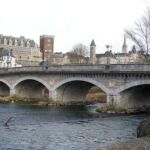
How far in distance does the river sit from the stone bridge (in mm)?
3910

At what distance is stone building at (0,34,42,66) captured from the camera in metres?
140

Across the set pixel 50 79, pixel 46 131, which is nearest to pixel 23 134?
pixel 46 131

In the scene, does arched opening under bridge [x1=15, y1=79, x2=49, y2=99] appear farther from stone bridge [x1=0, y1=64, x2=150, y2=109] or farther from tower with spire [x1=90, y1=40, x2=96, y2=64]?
tower with spire [x1=90, y1=40, x2=96, y2=64]

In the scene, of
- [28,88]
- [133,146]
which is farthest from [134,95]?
[133,146]

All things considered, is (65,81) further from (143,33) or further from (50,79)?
(143,33)

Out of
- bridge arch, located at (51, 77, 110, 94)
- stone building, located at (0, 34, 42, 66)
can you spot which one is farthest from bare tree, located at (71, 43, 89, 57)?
bridge arch, located at (51, 77, 110, 94)

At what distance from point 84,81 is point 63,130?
865 inches

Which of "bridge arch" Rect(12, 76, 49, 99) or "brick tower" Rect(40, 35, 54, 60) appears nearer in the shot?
"bridge arch" Rect(12, 76, 49, 99)

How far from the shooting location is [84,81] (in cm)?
5569

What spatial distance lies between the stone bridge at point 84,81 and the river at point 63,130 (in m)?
3.91

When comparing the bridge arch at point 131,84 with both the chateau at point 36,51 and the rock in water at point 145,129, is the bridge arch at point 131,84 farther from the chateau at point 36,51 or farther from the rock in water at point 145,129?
the chateau at point 36,51

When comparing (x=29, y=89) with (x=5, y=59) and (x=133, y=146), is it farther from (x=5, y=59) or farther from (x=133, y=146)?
(x=133, y=146)

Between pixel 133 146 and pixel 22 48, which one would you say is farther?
pixel 22 48

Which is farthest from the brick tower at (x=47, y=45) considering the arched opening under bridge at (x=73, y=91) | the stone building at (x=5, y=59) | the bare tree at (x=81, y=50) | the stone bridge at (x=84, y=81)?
the arched opening under bridge at (x=73, y=91)
